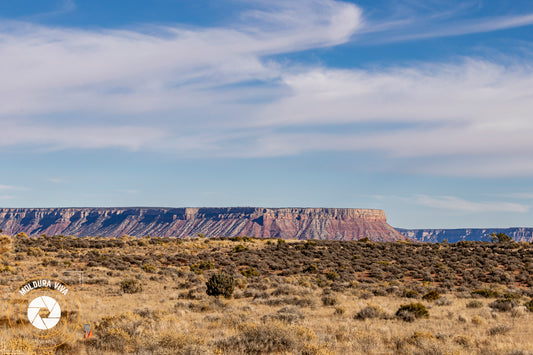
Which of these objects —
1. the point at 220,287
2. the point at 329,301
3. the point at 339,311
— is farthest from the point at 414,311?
the point at 220,287

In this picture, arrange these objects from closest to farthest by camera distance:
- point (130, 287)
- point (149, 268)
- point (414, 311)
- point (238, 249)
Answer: point (414, 311)
point (130, 287)
point (149, 268)
point (238, 249)

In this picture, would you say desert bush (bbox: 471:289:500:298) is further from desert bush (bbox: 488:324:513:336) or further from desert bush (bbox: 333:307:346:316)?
desert bush (bbox: 333:307:346:316)

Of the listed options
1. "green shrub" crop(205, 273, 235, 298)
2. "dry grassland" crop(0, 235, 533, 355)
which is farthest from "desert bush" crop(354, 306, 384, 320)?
"green shrub" crop(205, 273, 235, 298)

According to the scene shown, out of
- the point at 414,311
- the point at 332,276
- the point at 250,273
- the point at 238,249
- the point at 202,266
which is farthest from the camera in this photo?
the point at 238,249

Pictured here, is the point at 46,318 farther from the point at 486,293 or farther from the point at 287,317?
the point at 486,293

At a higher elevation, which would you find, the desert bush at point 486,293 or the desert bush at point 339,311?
the desert bush at point 486,293

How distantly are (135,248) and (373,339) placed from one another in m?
44.4

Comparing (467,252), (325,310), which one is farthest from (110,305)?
(467,252)

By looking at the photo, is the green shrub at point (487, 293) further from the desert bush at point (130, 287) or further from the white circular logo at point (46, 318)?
the white circular logo at point (46, 318)

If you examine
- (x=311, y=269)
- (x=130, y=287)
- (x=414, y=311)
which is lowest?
(x=130, y=287)

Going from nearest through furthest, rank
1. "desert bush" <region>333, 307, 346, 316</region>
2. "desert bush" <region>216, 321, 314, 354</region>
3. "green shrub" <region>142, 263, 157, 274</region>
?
"desert bush" <region>216, 321, 314, 354</region> < "desert bush" <region>333, 307, 346, 316</region> < "green shrub" <region>142, 263, 157, 274</region>

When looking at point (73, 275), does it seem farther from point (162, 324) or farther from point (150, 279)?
point (162, 324)

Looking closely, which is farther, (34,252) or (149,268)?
(34,252)

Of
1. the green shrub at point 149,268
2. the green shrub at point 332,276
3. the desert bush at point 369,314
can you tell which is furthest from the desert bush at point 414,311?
the green shrub at point 149,268
